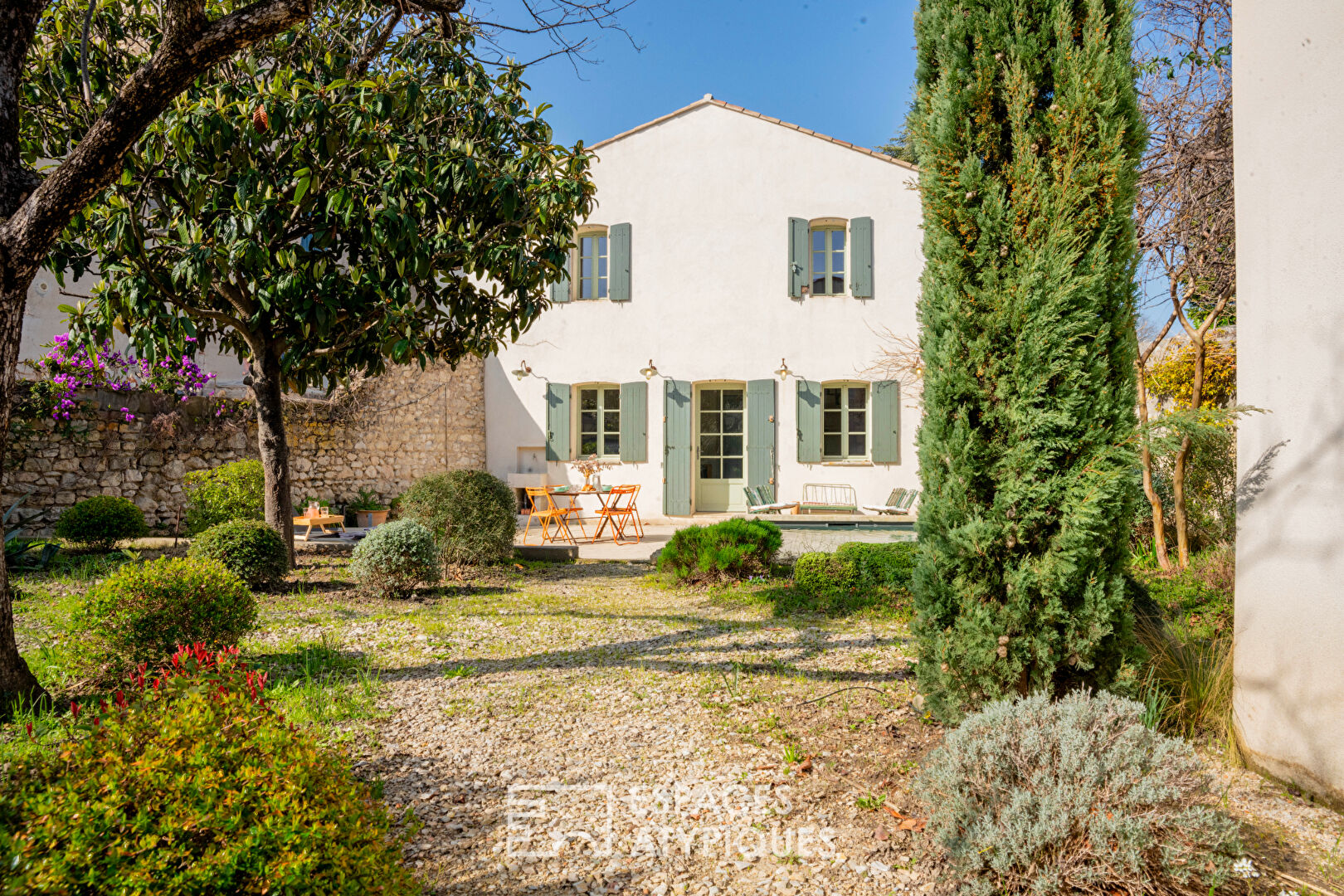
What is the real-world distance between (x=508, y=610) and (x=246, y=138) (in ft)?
11.3

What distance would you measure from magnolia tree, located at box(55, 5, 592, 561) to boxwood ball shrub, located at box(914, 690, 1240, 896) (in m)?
3.90

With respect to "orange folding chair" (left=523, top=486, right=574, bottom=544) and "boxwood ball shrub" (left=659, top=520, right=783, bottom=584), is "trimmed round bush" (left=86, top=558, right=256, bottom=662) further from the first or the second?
"orange folding chair" (left=523, top=486, right=574, bottom=544)

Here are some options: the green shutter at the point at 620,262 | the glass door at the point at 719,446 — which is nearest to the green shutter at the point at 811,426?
the glass door at the point at 719,446

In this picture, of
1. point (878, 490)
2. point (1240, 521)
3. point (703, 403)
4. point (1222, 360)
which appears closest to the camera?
point (1240, 521)

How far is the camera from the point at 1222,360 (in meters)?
7.26

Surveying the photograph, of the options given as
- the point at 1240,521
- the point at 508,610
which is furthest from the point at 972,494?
the point at 508,610

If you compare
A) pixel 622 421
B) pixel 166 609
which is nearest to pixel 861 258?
pixel 622 421

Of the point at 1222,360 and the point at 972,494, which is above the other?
the point at 1222,360

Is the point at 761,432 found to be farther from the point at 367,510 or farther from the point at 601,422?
the point at 367,510

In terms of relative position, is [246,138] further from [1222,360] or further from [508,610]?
[1222,360]

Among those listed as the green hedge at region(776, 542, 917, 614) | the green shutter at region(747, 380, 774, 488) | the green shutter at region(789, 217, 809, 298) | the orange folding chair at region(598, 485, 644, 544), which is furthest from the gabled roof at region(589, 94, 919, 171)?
the green hedge at region(776, 542, 917, 614)

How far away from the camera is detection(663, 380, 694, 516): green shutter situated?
10961mm

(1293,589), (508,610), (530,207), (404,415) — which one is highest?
(530,207)

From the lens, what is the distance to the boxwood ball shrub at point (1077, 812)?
5.49ft
